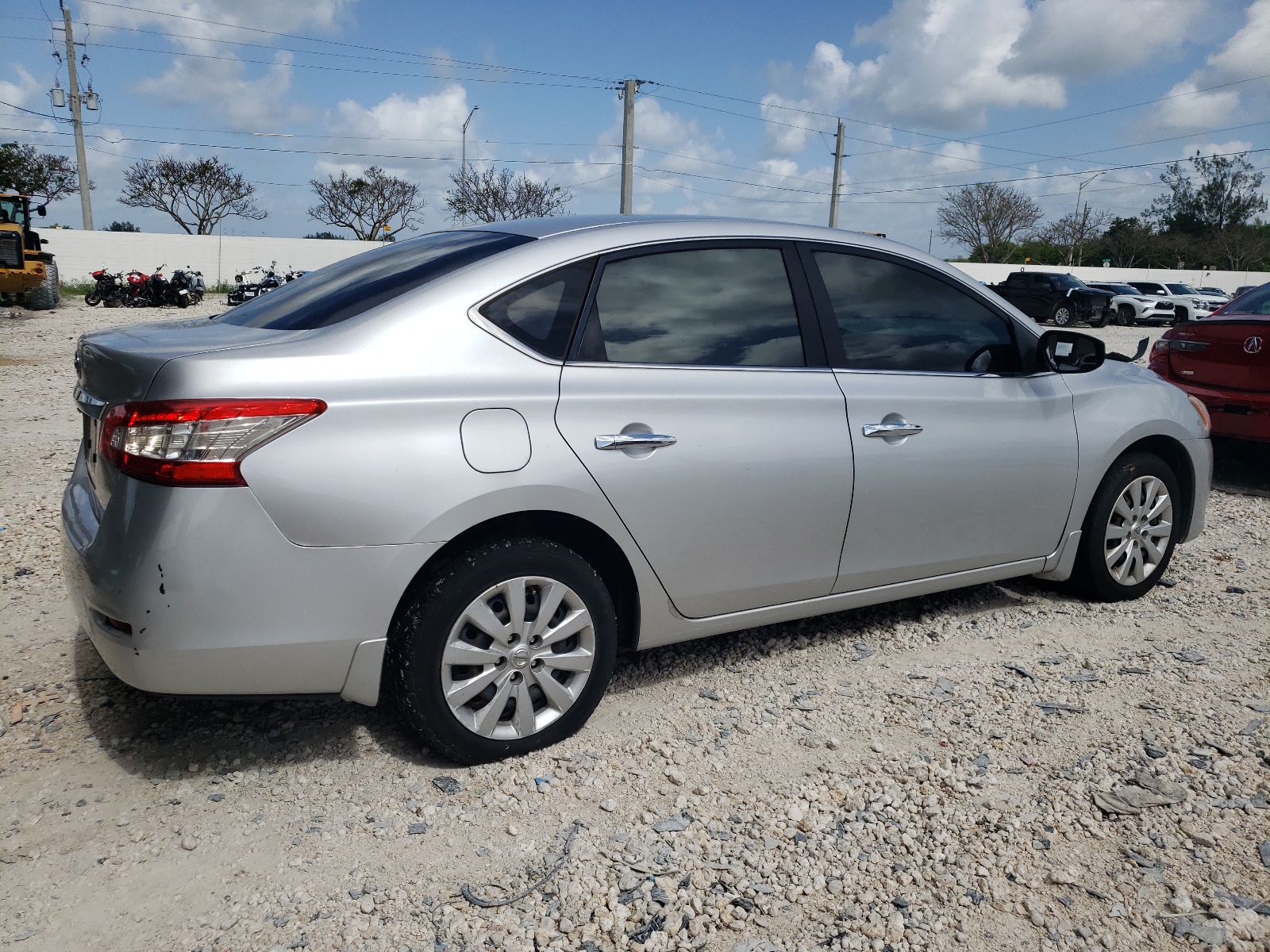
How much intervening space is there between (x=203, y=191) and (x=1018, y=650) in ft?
179

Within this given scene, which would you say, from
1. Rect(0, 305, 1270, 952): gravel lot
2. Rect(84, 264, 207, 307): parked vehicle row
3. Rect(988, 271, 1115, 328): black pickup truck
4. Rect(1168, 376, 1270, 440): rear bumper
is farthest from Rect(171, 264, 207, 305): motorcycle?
Rect(1168, 376, 1270, 440): rear bumper

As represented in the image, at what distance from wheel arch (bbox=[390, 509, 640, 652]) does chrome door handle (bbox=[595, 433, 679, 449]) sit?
235 millimetres

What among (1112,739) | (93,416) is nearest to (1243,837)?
A: (1112,739)

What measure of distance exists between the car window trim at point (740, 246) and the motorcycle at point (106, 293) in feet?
89.6

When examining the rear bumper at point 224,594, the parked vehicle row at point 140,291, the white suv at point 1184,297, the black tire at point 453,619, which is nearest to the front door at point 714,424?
the black tire at point 453,619

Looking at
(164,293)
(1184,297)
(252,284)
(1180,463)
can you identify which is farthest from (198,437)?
(1184,297)

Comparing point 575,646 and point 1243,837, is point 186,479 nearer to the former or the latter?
point 575,646

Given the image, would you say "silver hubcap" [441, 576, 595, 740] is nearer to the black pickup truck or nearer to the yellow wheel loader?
the yellow wheel loader

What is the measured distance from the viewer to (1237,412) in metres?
6.81

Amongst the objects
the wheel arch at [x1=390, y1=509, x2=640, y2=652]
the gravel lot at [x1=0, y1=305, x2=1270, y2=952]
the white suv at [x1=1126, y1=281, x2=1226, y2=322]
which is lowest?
the gravel lot at [x1=0, y1=305, x2=1270, y2=952]

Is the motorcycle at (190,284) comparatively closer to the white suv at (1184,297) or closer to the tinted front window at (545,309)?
the tinted front window at (545,309)

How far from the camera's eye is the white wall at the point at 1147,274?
161ft

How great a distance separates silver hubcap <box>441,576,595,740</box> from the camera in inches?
110

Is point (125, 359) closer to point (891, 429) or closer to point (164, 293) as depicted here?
point (891, 429)
